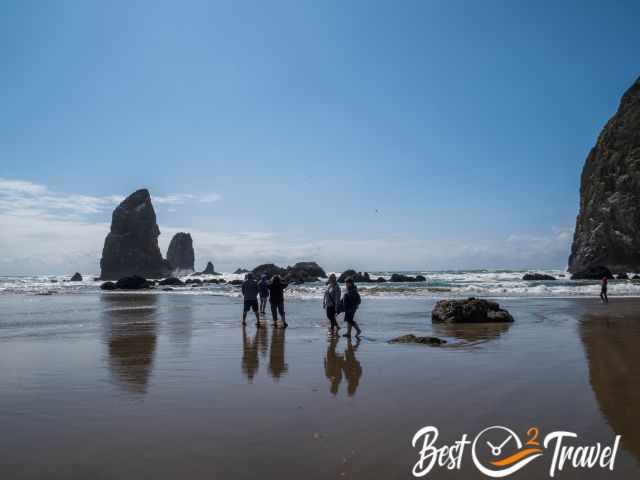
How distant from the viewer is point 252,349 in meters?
10.0

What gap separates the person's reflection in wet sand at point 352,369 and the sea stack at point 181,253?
124 m

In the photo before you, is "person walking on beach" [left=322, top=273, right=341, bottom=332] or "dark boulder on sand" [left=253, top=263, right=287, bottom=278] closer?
"person walking on beach" [left=322, top=273, right=341, bottom=332]

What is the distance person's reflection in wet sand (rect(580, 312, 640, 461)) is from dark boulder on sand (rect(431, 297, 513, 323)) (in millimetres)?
2709

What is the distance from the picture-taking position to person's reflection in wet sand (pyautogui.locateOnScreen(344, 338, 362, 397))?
6.36 metres

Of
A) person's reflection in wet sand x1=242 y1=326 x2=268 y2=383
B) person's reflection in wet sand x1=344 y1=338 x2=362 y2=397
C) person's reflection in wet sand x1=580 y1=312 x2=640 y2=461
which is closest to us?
person's reflection in wet sand x1=580 y1=312 x2=640 y2=461

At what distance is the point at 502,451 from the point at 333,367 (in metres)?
4.08

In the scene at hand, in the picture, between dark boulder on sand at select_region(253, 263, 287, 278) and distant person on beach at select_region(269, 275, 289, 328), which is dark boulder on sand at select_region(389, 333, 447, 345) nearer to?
distant person on beach at select_region(269, 275, 289, 328)

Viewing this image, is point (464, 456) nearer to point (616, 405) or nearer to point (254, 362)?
point (616, 405)

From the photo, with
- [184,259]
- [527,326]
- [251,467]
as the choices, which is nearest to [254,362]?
[251,467]

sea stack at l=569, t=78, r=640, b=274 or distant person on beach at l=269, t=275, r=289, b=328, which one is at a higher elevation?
sea stack at l=569, t=78, r=640, b=274

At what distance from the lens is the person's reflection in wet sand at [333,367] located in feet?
21.3

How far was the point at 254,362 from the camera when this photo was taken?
8414 mm

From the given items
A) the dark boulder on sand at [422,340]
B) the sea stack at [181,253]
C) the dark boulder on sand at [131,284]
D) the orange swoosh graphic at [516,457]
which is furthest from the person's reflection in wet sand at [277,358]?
the sea stack at [181,253]

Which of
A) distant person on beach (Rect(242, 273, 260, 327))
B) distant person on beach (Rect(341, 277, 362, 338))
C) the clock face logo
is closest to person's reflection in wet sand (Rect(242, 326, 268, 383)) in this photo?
distant person on beach (Rect(242, 273, 260, 327))
